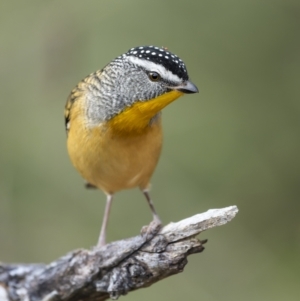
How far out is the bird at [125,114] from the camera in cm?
587

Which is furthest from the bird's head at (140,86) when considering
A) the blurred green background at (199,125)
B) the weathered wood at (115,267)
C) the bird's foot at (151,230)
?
the blurred green background at (199,125)

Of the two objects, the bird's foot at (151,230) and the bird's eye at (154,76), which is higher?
the bird's eye at (154,76)

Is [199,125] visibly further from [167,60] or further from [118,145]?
[167,60]

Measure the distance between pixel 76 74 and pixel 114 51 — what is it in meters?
0.65

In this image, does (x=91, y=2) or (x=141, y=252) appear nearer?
(x=141, y=252)

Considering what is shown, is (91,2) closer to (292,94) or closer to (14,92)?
(14,92)

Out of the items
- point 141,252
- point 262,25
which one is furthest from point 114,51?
point 141,252

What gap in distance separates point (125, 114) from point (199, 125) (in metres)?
3.11

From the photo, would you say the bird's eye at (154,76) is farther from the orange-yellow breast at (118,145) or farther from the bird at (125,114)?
the orange-yellow breast at (118,145)

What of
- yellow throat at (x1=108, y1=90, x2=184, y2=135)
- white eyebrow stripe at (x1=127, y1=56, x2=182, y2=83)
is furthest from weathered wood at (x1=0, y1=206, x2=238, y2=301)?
white eyebrow stripe at (x1=127, y1=56, x2=182, y2=83)

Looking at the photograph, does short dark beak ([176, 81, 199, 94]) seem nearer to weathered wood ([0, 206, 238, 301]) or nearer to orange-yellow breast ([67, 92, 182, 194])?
orange-yellow breast ([67, 92, 182, 194])

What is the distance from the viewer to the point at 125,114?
617 centimetres

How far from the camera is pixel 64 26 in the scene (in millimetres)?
9031

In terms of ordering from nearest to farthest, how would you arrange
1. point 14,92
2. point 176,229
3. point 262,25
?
point 176,229, point 262,25, point 14,92
